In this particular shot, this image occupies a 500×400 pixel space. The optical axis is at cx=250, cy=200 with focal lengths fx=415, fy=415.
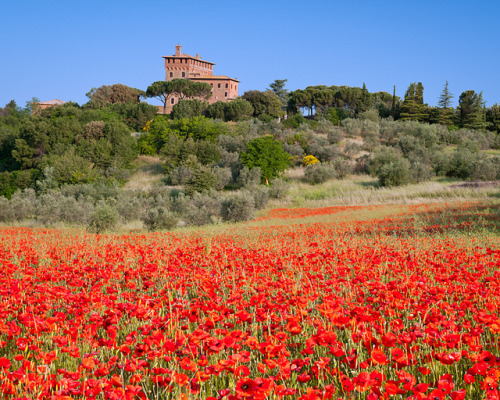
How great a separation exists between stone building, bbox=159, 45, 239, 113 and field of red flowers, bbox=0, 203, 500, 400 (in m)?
79.9

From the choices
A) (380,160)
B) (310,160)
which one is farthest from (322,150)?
(380,160)

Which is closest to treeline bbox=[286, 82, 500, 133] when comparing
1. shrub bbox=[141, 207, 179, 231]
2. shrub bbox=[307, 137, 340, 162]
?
shrub bbox=[307, 137, 340, 162]

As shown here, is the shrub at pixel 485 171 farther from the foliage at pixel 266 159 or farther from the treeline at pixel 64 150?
the treeline at pixel 64 150

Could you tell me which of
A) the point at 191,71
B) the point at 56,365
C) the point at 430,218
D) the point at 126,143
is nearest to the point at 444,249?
the point at 56,365

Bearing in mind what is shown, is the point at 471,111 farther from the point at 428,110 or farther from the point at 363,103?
the point at 363,103

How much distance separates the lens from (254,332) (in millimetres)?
2957

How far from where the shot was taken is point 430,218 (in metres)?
13.8

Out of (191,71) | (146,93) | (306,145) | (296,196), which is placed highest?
(191,71)

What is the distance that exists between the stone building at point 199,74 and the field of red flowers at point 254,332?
79915mm

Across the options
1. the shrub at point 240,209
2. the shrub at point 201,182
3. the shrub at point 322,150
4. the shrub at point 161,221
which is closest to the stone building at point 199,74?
→ the shrub at point 322,150

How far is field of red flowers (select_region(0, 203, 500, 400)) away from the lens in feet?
6.45

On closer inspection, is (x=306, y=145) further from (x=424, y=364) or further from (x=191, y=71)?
(x=191, y=71)

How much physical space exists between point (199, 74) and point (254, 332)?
9595cm

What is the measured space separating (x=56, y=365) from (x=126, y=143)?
45.2 m
